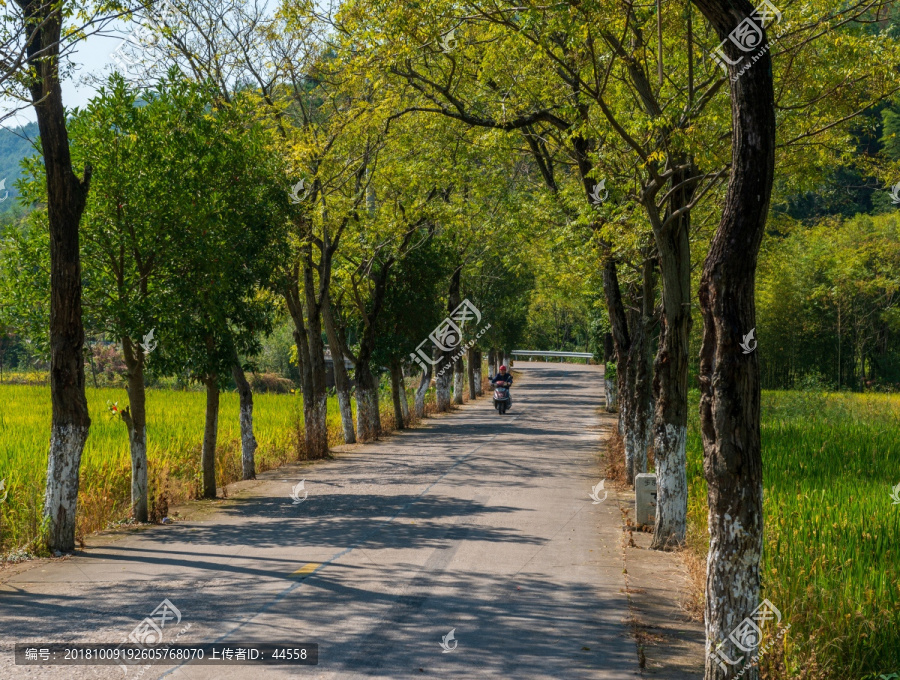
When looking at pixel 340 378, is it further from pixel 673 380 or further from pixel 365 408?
pixel 673 380

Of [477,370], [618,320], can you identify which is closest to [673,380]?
[618,320]

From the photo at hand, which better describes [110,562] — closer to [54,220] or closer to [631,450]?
[54,220]

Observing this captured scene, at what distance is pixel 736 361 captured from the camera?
557 centimetres

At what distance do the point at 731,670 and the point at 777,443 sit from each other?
1344 cm

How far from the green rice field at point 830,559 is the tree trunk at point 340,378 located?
10926mm

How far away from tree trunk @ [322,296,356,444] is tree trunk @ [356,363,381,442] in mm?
689

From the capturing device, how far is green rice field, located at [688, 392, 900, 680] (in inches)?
233

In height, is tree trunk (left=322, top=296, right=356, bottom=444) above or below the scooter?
above

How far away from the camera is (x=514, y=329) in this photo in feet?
155

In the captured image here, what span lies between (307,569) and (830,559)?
5367 mm

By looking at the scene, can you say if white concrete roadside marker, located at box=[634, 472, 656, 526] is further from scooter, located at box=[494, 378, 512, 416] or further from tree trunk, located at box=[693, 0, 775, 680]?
scooter, located at box=[494, 378, 512, 416]

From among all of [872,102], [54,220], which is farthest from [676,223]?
[54,220]

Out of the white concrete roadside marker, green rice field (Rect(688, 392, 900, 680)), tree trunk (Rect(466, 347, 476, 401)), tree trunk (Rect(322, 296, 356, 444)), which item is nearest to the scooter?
tree trunk (Rect(466, 347, 476, 401))

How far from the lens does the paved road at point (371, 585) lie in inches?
263
